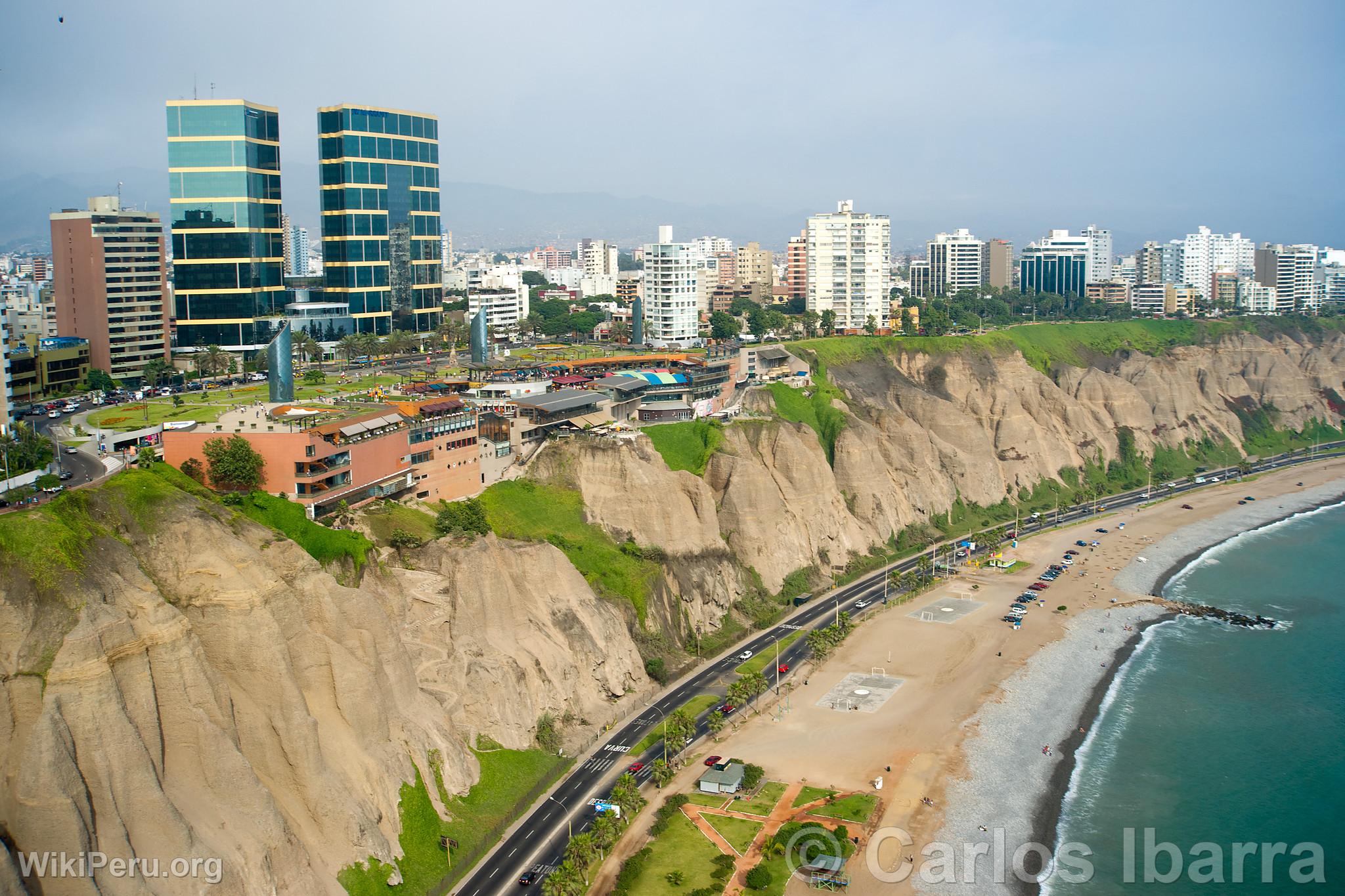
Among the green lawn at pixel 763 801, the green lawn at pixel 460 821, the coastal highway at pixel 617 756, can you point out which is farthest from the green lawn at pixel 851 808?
the green lawn at pixel 460 821

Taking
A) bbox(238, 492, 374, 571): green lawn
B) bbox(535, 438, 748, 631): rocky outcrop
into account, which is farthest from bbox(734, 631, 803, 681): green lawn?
bbox(238, 492, 374, 571): green lawn

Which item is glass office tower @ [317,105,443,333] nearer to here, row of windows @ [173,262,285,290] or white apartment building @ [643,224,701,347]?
row of windows @ [173,262,285,290]

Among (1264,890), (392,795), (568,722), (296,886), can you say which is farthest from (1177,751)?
(296,886)

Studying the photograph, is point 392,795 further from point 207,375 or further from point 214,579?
point 207,375

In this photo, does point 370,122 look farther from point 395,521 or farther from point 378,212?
point 395,521

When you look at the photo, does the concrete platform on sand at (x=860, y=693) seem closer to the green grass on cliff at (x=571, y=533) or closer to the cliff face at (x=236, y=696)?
the green grass on cliff at (x=571, y=533)

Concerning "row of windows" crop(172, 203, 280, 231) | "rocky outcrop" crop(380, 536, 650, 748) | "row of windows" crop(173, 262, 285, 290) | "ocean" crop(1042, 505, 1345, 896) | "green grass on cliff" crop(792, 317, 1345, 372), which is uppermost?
"row of windows" crop(172, 203, 280, 231)
